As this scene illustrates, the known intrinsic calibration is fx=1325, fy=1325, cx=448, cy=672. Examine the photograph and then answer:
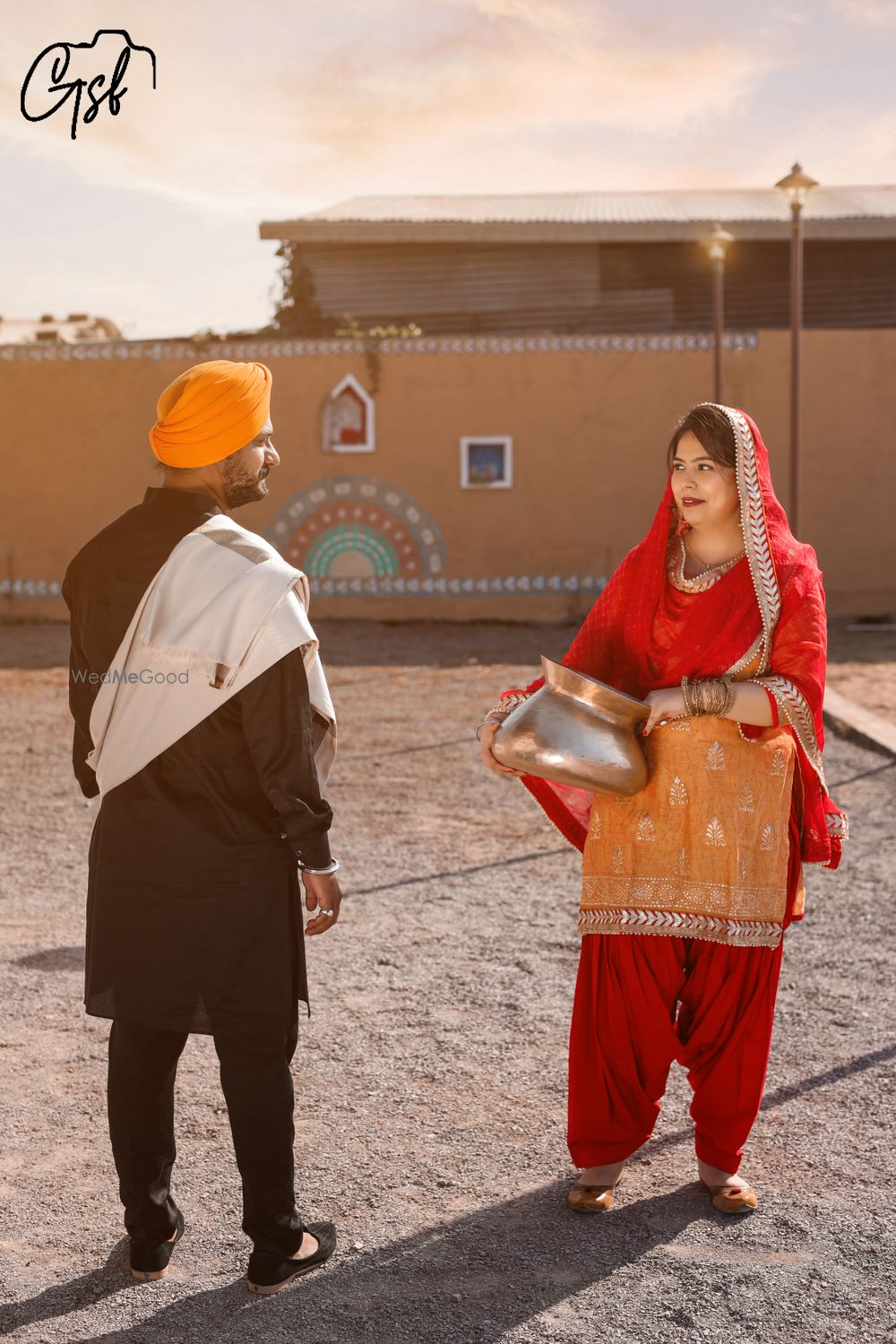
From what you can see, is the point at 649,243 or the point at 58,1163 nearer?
the point at 58,1163

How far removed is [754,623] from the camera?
285 cm

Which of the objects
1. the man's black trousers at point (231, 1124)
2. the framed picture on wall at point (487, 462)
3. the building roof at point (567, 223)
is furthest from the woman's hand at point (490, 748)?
the building roof at point (567, 223)

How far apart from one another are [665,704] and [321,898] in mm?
857

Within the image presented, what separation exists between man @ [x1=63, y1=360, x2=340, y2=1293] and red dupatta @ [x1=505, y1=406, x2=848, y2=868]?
0.78 m

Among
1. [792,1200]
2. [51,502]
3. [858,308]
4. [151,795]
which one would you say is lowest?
[792,1200]

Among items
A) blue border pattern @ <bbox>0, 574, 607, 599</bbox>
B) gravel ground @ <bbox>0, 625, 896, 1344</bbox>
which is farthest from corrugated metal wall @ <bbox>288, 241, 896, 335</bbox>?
gravel ground @ <bbox>0, 625, 896, 1344</bbox>

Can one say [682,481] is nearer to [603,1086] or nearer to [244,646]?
→ [244,646]

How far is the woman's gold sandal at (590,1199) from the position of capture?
9.39 feet

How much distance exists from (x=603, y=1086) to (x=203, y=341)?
42.5 feet

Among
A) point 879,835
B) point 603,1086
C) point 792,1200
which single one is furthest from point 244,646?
point 879,835

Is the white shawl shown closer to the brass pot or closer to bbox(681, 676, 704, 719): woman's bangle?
the brass pot

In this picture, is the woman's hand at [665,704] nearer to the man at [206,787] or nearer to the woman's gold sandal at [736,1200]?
the man at [206,787]

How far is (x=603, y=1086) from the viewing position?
2939 mm

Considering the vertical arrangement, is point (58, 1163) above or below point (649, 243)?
below
